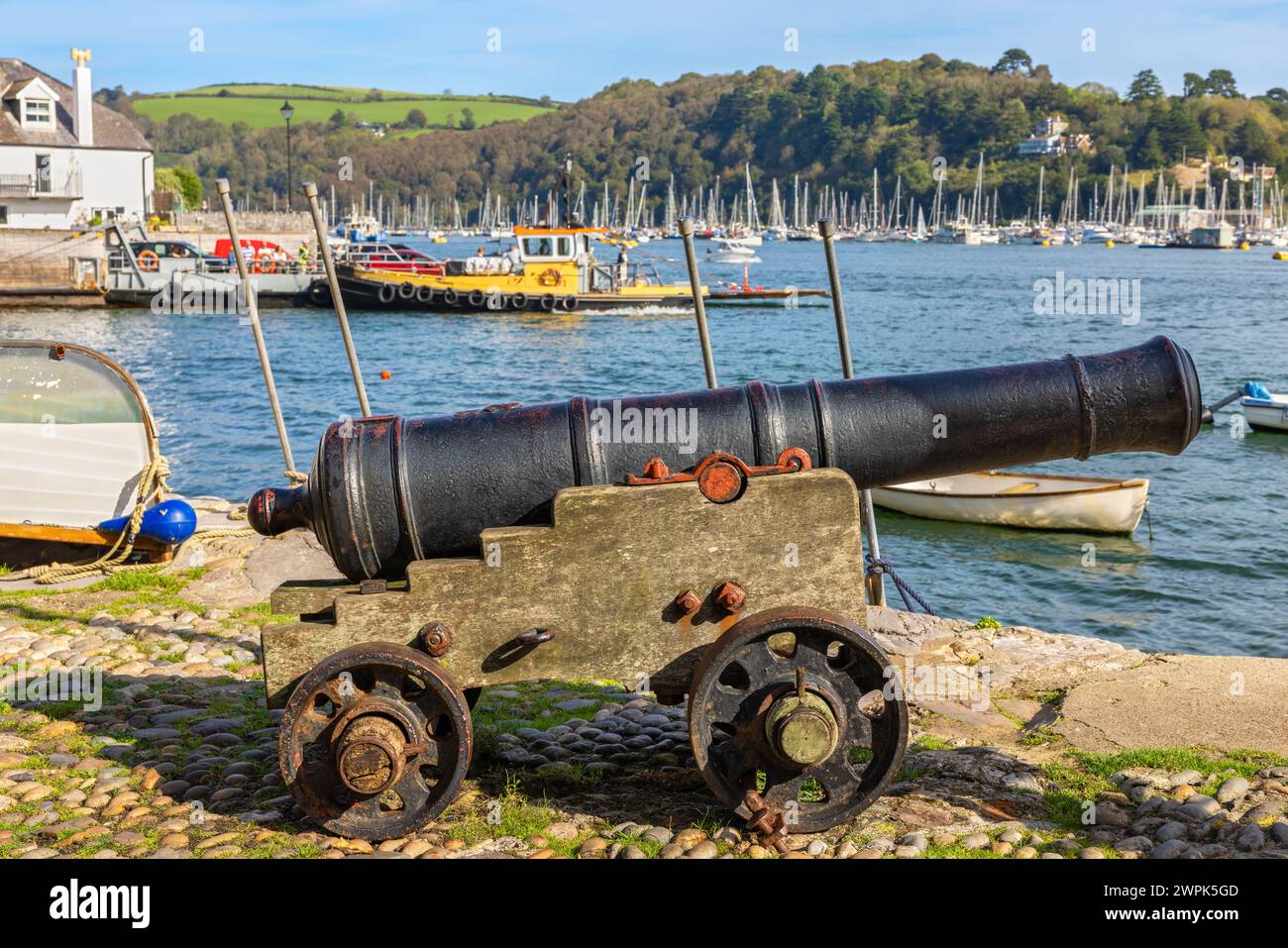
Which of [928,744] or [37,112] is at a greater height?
[37,112]

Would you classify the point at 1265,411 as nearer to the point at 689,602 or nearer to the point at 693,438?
the point at 693,438

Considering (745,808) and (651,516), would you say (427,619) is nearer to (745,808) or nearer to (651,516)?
(651,516)

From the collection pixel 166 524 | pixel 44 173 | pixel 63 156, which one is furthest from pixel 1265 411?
pixel 63 156

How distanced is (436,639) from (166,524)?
5238 millimetres

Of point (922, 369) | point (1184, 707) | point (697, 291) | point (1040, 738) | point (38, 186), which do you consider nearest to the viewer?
point (1040, 738)

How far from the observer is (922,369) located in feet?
133

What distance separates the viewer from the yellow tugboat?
4978cm

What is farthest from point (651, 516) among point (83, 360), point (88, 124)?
point (88, 124)

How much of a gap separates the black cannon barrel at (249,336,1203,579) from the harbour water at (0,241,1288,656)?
8808 millimetres

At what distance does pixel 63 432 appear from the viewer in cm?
970

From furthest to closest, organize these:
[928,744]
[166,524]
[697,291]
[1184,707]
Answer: [166,524], [697,291], [1184,707], [928,744]

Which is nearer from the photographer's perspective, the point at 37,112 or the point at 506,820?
the point at 506,820

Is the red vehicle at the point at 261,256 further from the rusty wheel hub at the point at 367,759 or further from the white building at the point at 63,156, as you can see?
the rusty wheel hub at the point at 367,759

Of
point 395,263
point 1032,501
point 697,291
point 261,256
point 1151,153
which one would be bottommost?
point 1032,501
